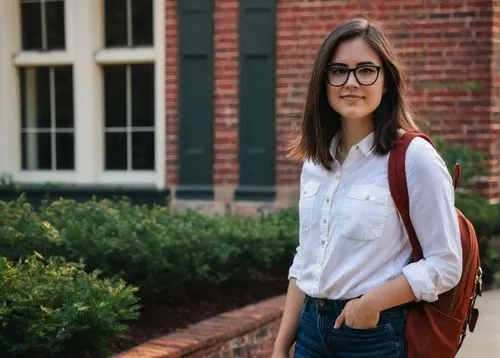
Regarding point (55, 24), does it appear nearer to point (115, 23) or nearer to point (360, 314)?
point (115, 23)

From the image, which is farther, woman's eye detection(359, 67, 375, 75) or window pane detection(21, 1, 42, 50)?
window pane detection(21, 1, 42, 50)

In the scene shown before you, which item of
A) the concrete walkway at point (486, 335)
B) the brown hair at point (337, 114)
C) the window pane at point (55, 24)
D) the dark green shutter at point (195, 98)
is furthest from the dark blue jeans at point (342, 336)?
the window pane at point (55, 24)

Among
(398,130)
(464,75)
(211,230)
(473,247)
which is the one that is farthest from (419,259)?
(464,75)

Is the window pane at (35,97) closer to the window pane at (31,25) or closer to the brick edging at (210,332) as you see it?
the window pane at (31,25)

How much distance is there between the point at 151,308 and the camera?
4.62 meters

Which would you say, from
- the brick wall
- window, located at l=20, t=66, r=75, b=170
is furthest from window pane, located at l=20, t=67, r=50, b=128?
the brick wall

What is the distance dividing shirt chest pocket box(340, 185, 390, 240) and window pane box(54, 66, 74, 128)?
6.53 metres

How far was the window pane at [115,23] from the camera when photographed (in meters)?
7.96

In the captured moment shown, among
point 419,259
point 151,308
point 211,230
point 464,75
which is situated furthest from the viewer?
point 464,75

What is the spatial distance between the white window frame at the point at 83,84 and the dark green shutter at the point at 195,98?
0.73ft

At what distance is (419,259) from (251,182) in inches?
219

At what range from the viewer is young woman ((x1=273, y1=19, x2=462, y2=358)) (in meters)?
1.99

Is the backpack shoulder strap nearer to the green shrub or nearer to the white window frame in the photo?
the green shrub

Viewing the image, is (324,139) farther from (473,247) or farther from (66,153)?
(66,153)
